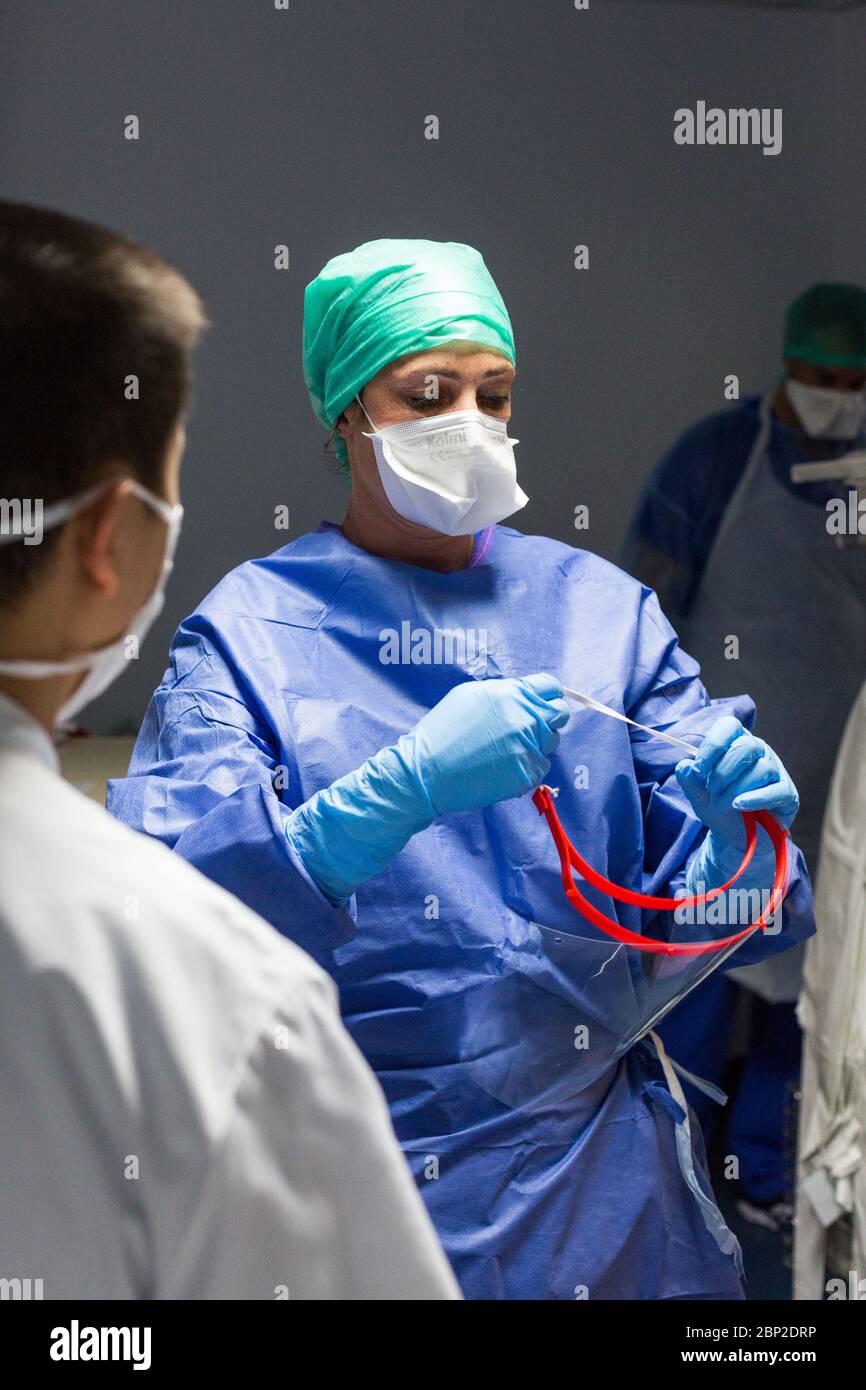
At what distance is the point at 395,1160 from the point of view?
0.71 m

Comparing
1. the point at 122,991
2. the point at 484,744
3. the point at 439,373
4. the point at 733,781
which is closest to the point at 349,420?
the point at 439,373

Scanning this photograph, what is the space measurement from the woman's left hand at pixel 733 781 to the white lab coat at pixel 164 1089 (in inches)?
22.7

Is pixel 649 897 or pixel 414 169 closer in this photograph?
pixel 649 897

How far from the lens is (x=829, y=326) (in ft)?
7.47

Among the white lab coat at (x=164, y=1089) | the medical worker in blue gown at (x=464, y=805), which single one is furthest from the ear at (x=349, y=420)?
the white lab coat at (x=164, y=1089)

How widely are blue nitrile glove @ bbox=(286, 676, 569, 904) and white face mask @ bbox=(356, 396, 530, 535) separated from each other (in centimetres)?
21

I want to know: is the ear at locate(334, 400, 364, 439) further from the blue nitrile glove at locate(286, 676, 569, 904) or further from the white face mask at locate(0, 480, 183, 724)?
the white face mask at locate(0, 480, 183, 724)

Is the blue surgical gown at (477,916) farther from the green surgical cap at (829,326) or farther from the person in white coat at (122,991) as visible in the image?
the green surgical cap at (829,326)

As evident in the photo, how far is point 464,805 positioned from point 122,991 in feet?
1.67

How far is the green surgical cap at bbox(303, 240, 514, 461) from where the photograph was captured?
1.27 metres

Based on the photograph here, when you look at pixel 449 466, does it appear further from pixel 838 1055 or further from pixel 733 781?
pixel 838 1055

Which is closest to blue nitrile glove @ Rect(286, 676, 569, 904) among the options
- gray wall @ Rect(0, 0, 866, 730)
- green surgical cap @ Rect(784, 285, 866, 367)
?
gray wall @ Rect(0, 0, 866, 730)

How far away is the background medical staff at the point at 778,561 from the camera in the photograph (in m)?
2.30

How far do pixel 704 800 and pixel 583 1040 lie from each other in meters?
0.24
